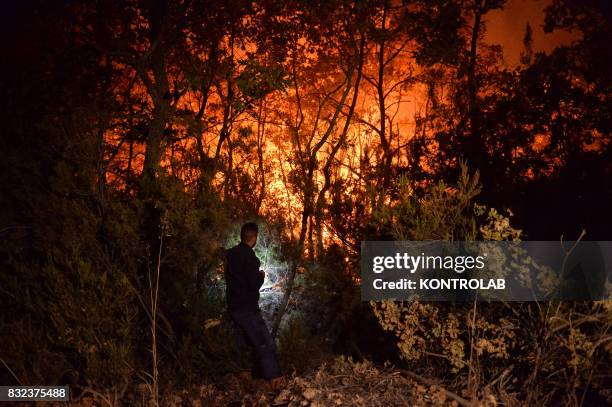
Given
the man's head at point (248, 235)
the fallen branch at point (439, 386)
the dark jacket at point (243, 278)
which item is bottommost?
the fallen branch at point (439, 386)

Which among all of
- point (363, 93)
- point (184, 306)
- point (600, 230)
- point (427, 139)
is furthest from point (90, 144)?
point (363, 93)

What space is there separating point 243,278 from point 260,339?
695 mm

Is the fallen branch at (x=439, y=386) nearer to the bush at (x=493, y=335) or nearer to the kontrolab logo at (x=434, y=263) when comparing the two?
the bush at (x=493, y=335)

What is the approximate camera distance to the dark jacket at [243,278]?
21.6 feet

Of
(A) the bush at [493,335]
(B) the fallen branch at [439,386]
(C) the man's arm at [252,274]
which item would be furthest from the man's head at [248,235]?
(B) the fallen branch at [439,386]

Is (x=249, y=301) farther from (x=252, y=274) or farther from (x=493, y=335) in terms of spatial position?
(x=493, y=335)

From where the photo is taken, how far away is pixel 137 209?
7.38 metres

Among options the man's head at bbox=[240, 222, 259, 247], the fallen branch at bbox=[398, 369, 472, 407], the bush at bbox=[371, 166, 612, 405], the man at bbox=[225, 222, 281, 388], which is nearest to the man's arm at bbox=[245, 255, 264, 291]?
the man at bbox=[225, 222, 281, 388]

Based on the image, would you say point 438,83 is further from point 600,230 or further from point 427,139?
point 600,230

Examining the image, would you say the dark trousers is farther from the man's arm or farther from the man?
the man's arm

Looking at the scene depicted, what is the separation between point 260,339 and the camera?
662 centimetres

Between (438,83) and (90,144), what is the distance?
1475 cm

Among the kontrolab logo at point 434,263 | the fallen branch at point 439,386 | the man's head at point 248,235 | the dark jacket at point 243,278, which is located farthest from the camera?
the man's head at point 248,235

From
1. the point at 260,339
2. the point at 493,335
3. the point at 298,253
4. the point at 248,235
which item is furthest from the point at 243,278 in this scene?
the point at 298,253
